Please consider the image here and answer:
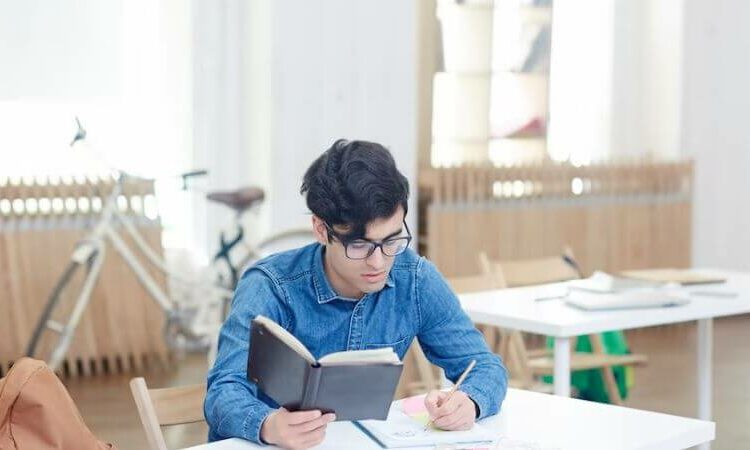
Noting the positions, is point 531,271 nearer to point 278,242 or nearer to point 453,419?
point 278,242

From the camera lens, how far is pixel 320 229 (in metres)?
2.81

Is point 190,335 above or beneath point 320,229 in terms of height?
beneath

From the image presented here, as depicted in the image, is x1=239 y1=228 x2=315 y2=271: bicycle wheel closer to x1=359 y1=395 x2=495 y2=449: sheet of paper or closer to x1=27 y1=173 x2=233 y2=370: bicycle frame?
x1=27 y1=173 x2=233 y2=370: bicycle frame

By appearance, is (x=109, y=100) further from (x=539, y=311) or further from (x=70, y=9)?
(x=539, y=311)

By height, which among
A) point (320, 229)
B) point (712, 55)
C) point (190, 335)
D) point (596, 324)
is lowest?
point (190, 335)

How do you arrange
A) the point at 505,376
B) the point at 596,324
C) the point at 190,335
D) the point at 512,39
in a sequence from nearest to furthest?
the point at 505,376
the point at 596,324
the point at 190,335
the point at 512,39

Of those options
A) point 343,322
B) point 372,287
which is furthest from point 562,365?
point 372,287

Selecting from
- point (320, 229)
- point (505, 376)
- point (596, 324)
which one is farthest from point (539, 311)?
point (320, 229)

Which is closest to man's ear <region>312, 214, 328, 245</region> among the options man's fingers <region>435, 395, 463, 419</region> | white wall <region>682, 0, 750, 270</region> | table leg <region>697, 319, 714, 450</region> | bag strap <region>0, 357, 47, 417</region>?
man's fingers <region>435, 395, 463, 419</region>

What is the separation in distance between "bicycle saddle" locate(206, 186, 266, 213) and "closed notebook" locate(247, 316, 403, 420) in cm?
429

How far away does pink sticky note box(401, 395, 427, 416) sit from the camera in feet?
9.27

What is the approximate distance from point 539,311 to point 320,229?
173cm

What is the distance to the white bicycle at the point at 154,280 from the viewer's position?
6480 mm

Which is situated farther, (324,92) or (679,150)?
(679,150)
